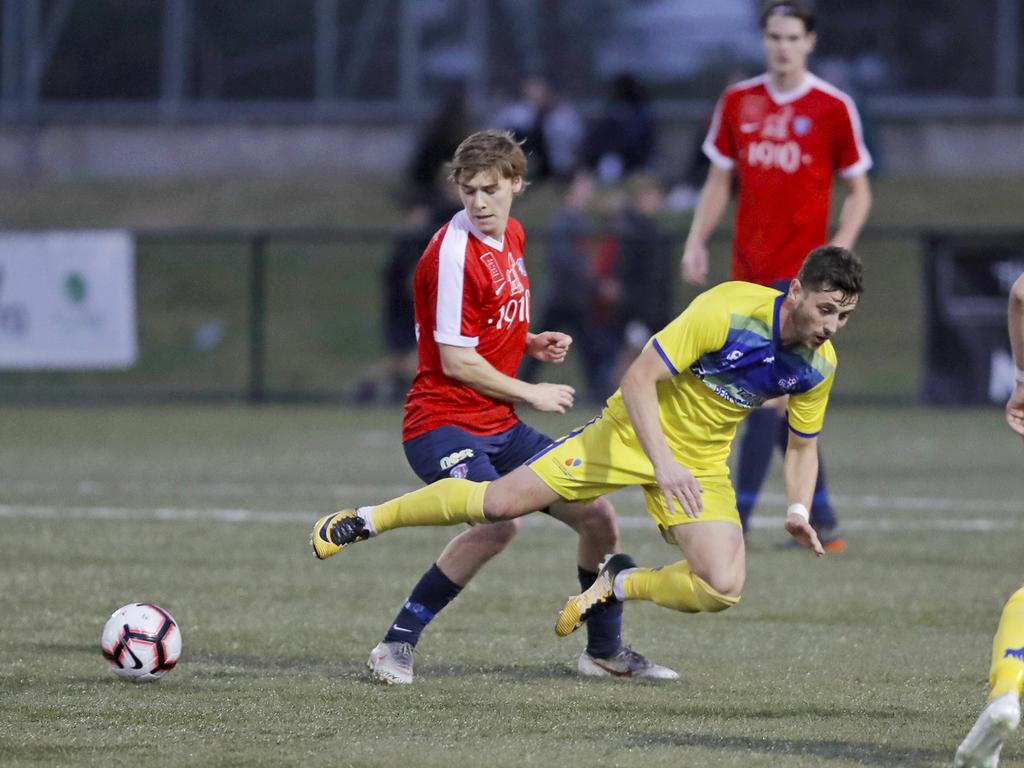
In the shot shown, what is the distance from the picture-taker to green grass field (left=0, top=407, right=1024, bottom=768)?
201 inches

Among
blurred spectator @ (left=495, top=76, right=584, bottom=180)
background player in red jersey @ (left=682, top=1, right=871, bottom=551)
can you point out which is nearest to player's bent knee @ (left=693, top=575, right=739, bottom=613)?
background player in red jersey @ (left=682, top=1, right=871, bottom=551)

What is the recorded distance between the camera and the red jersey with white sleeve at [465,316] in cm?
603

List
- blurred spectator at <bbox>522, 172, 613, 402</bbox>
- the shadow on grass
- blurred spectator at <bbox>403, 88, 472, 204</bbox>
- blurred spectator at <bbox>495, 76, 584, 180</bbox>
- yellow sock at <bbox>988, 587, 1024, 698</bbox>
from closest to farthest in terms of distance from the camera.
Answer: yellow sock at <bbox>988, 587, 1024, 698</bbox> < the shadow on grass < blurred spectator at <bbox>522, 172, 613, 402</bbox> < blurred spectator at <bbox>403, 88, 472, 204</bbox> < blurred spectator at <bbox>495, 76, 584, 180</bbox>

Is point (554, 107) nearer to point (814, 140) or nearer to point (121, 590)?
point (814, 140)

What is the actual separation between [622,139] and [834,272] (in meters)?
17.6

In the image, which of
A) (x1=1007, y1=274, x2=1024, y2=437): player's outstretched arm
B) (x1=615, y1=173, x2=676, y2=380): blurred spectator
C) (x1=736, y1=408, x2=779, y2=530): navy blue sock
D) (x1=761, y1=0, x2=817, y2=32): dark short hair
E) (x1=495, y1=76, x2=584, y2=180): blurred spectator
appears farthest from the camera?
(x1=495, y1=76, x2=584, y2=180): blurred spectator

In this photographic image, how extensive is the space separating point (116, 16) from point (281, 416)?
1223 centimetres

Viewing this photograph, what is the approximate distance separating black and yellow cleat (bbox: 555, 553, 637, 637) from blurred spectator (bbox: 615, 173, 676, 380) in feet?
40.2

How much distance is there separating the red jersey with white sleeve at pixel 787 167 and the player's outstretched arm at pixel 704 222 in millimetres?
163

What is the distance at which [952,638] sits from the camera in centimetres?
690

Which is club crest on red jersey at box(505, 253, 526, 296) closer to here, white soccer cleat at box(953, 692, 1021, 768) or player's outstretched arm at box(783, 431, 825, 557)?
player's outstretched arm at box(783, 431, 825, 557)

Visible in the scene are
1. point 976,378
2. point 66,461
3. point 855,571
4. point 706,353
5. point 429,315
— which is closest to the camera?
point 706,353

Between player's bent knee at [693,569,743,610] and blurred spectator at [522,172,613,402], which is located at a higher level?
player's bent knee at [693,569,743,610]

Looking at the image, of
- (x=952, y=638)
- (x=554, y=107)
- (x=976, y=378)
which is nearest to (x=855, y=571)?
(x=952, y=638)
